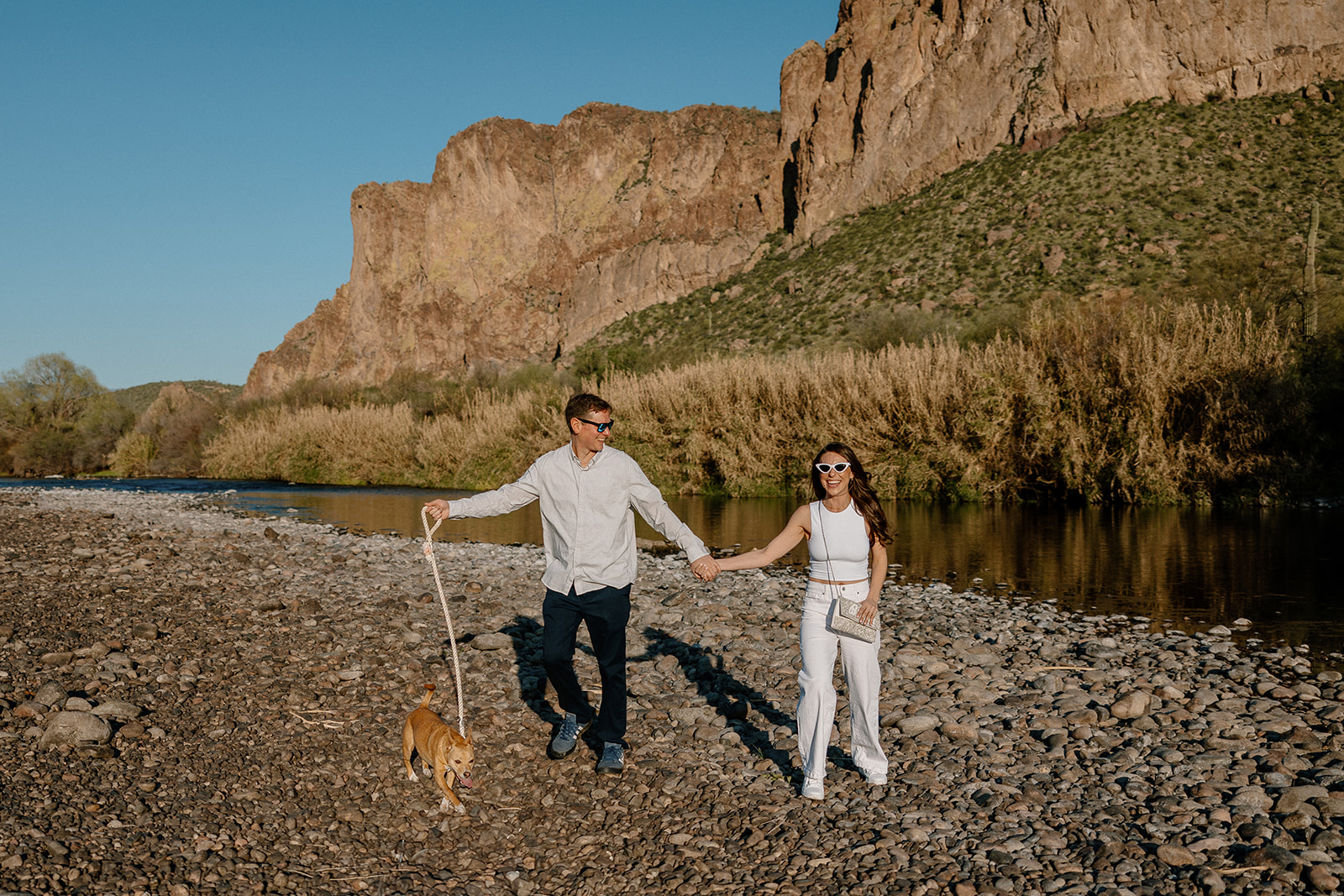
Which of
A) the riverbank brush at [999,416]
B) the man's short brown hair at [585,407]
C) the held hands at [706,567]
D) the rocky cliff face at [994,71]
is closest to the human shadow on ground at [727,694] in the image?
the held hands at [706,567]

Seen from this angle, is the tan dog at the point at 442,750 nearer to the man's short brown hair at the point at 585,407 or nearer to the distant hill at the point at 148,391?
the man's short brown hair at the point at 585,407

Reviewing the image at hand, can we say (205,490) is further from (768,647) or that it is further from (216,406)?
(768,647)

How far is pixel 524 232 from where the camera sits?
14238 cm

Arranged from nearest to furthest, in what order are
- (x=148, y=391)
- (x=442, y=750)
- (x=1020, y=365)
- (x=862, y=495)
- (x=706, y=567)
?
(x=442, y=750), (x=862, y=495), (x=706, y=567), (x=1020, y=365), (x=148, y=391)

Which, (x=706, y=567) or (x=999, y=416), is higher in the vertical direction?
(x=999, y=416)

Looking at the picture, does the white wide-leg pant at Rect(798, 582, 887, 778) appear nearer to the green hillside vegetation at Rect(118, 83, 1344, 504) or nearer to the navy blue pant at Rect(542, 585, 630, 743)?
the navy blue pant at Rect(542, 585, 630, 743)

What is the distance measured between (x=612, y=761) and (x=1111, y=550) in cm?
1313

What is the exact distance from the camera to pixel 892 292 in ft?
194

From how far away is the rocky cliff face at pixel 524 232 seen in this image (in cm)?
12544

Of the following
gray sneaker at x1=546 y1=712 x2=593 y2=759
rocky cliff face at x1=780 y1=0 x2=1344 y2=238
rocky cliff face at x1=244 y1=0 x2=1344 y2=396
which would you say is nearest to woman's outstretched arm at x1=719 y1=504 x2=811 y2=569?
gray sneaker at x1=546 y1=712 x2=593 y2=759

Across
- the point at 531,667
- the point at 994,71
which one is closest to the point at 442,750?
the point at 531,667

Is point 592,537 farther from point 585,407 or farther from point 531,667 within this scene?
point 531,667

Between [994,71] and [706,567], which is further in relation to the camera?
[994,71]

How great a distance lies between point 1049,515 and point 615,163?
131653mm
